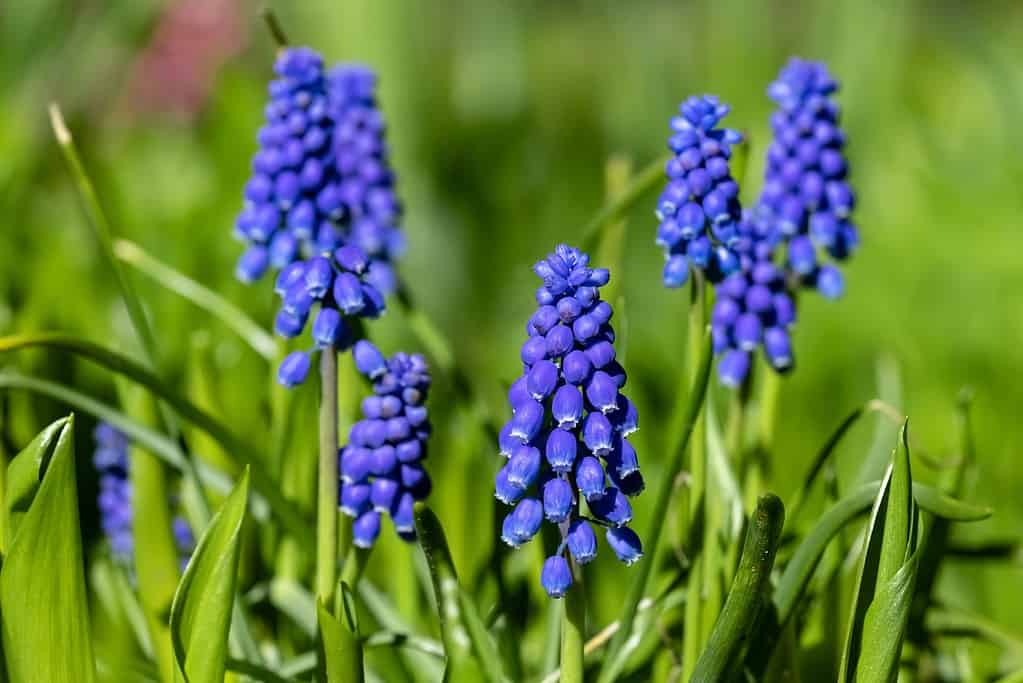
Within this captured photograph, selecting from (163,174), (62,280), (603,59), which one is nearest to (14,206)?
(62,280)

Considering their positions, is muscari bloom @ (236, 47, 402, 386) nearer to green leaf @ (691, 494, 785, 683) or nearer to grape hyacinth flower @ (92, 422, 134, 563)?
grape hyacinth flower @ (92, 422, 134, 563)

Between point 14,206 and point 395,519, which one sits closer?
point 395,519

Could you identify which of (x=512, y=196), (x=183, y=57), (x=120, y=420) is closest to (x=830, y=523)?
(x=120, y=420)

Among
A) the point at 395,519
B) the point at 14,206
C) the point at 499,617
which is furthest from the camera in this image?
the point at 14,206

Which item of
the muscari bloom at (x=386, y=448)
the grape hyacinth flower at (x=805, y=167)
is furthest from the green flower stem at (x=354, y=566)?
the grape hyacinth flower at (x=805, y=167)

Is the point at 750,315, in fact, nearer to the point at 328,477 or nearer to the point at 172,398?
the point at 328,477

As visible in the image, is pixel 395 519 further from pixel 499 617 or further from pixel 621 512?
pixel 621 512
